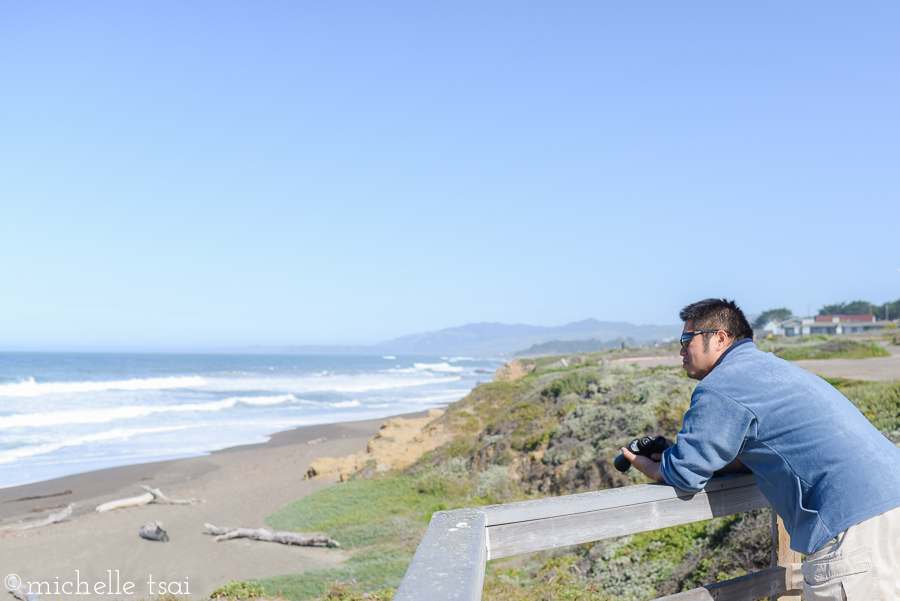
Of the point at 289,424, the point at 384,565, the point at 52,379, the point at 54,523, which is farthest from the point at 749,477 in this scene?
the point at 52,379

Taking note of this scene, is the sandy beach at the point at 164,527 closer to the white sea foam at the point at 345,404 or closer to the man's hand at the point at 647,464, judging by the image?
the man's hand at the point at 647,464

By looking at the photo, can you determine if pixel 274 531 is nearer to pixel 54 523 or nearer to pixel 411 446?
pixel 54 523

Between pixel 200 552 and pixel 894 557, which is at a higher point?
pixel 894 557

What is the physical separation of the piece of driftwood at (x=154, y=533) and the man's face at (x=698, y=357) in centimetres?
946

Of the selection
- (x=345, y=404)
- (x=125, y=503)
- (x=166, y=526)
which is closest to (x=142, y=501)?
(x=125, y=503)

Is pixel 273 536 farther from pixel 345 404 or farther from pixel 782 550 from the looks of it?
pixel 345 404

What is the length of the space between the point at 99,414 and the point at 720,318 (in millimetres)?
32049

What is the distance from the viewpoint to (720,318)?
91.8 inches

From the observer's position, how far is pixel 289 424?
90.4 feet

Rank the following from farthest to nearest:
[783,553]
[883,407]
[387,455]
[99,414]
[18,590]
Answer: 1. [99,414]
2. [387,455]
3. [18,590]
4. [883,407]
5. [783,553]

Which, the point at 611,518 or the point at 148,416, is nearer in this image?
the point at 611,518

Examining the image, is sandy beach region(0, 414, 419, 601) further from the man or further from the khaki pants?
the khaki pants

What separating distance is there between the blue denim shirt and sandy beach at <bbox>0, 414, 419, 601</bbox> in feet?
21.9

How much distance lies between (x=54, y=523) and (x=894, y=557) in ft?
43.1
